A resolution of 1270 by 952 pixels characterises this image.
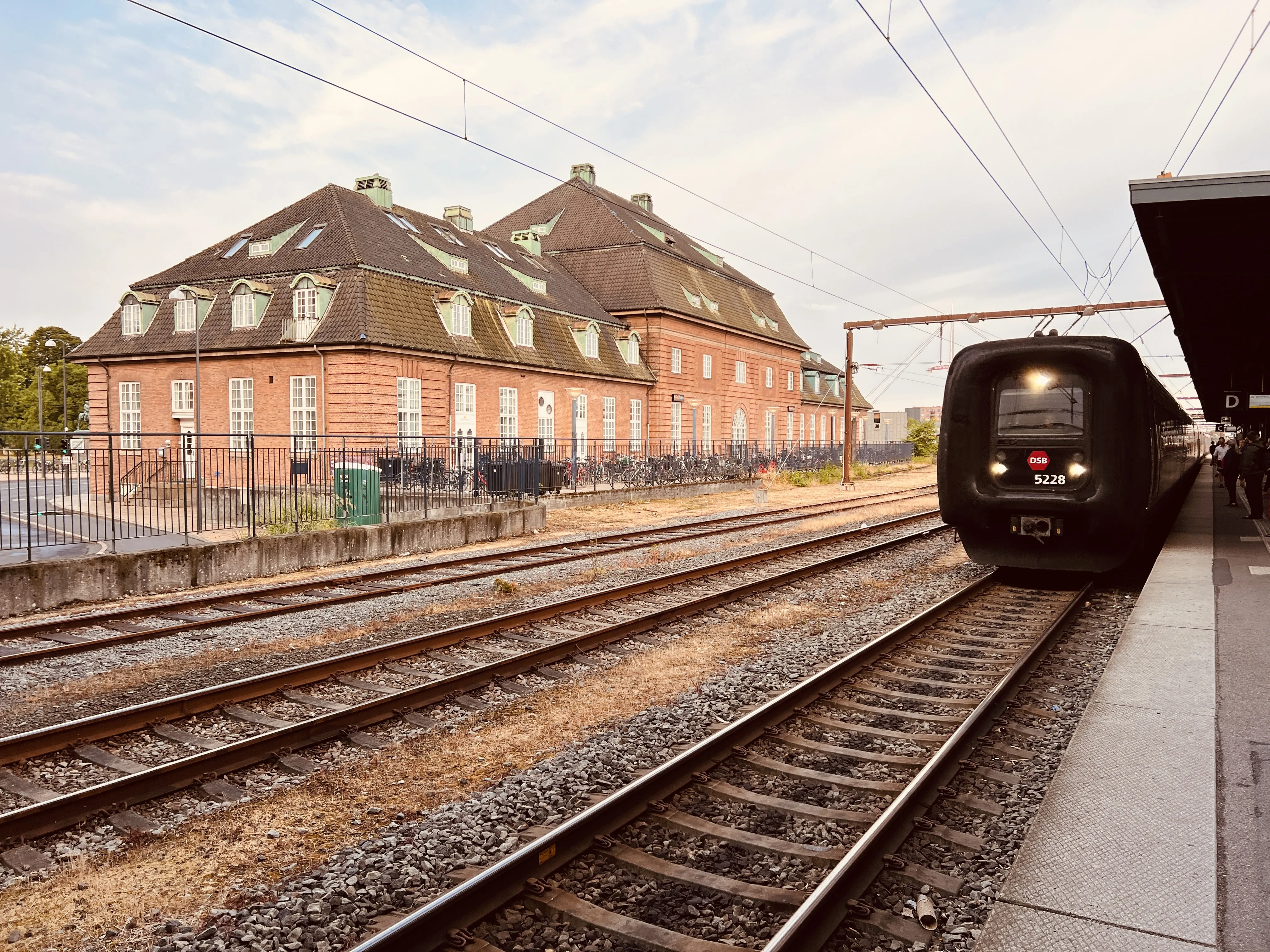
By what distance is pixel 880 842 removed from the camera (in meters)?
3.99

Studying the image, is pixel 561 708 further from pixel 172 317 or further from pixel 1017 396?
pixel 172 317

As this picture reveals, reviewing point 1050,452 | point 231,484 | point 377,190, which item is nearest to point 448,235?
point 377,190

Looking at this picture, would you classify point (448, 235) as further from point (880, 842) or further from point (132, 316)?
point (880, 842)

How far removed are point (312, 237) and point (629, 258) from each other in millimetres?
Result: 17731

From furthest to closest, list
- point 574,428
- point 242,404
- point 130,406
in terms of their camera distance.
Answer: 1. point 130,406
2. point 242,404
3. point 574,428

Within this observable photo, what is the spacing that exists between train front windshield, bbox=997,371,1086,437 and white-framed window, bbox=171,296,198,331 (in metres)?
30.5

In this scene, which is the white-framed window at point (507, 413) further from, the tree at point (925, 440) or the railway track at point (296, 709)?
the tree at point (925, 440)

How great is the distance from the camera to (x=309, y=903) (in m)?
3.73

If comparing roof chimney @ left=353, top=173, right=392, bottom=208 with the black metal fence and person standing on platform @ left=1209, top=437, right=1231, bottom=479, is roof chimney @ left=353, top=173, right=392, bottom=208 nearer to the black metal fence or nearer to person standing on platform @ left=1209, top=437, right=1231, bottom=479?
the black metal fence

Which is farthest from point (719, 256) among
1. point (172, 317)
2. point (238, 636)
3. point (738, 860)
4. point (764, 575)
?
point (738, 860)

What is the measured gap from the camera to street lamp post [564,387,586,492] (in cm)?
2711

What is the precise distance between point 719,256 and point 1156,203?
52.8 m

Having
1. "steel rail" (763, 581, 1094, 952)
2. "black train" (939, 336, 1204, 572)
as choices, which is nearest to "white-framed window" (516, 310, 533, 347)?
"black train" (939, 336, 1204, 572)

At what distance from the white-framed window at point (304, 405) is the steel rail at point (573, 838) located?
26.5 m
